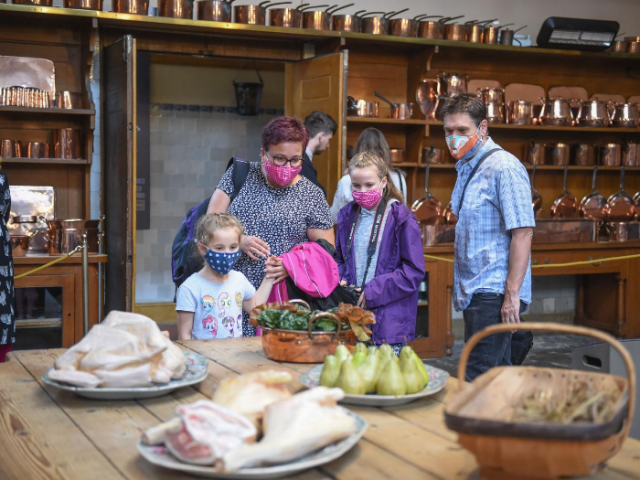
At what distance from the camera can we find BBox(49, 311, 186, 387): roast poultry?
1651 mm

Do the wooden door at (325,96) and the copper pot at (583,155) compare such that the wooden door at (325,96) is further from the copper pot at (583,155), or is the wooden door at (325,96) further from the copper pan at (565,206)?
the copper pot at (583,155)

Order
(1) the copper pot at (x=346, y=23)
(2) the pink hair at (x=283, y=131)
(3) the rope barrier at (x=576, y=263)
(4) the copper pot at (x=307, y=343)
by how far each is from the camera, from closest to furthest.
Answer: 1. (4) the copper pot at (x=307, y=343)
2. (2) the pink hair at (x=283, y=131)
3. (3) the rope barrier at (x=576, y=263)
4. (1) the copper pot at (x=346, y=23)

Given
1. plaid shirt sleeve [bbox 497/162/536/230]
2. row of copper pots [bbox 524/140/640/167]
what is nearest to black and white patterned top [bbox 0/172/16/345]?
plaid shirt sleeve [bbox 497/162/536/230]

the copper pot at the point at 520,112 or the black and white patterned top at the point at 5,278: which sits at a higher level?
the copper pot at the point at 520,112

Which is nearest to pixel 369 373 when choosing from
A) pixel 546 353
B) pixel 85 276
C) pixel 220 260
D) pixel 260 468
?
pixel 260 468

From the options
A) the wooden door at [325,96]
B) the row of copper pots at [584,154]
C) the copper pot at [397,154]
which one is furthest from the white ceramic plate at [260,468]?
the row of copper pots at [584,154]

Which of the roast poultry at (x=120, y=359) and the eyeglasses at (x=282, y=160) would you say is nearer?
the roast poultry at (x=120, y=359)

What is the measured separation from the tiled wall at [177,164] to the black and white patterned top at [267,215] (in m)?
4.26

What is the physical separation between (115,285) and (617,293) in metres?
3.95

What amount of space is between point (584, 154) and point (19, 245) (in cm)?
455

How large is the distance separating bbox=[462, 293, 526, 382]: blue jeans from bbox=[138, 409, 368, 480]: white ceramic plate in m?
1.67

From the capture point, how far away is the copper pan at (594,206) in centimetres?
693

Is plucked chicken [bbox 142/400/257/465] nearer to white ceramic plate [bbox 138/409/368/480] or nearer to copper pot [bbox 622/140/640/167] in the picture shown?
white ceramic plate [bbox 138/409/368/480]

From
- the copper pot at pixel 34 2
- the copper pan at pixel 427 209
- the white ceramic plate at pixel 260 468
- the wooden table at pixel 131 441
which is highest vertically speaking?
the copper pot at pixel 34 2
